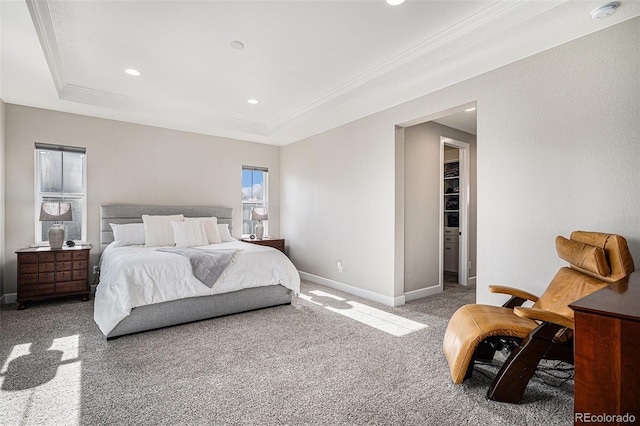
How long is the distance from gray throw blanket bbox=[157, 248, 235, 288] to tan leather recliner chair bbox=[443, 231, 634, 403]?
92.0 inches

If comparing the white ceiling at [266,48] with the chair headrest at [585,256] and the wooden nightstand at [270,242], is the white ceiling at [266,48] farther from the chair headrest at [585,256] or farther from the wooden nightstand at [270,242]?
the wooden nightstand at [270,242]

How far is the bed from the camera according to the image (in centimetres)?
288

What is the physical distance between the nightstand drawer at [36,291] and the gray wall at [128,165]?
1.75 ft

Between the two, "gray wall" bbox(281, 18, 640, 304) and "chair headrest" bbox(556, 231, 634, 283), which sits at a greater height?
"gray wall" bbox(281, 18, 640, 304)

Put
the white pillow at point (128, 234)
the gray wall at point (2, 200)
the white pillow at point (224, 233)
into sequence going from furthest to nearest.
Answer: the white pillow at point (224, 233)
the white pillow at point (128, 234)
the gray wall at point (2, 200)

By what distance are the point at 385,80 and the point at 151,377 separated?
11.4 feet

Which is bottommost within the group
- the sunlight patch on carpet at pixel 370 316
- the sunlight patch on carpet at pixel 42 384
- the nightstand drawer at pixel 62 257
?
the sunlight patch on carpet at pixel 370 316

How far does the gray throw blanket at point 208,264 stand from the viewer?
130 inches

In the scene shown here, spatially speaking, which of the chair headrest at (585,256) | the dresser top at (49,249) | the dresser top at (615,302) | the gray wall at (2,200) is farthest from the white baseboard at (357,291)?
the gray wall at (2,200)

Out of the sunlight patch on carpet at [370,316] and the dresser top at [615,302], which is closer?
the dresser top at [615,302]

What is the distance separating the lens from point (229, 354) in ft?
8.46

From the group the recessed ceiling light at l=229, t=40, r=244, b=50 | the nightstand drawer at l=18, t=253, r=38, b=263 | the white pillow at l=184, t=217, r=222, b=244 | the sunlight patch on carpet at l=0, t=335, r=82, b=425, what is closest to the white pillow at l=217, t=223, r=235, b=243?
the white pillow at l=184, t=217, r=222, b=244

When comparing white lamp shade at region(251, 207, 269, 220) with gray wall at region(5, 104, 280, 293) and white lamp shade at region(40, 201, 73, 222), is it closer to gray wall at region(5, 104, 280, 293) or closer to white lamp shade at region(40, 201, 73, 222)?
gray wall at region(5, 104, 280, 293)

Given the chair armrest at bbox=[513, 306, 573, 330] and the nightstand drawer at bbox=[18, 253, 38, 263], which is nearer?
the chair armrest at bbox=[513, 306, 573, 330]
